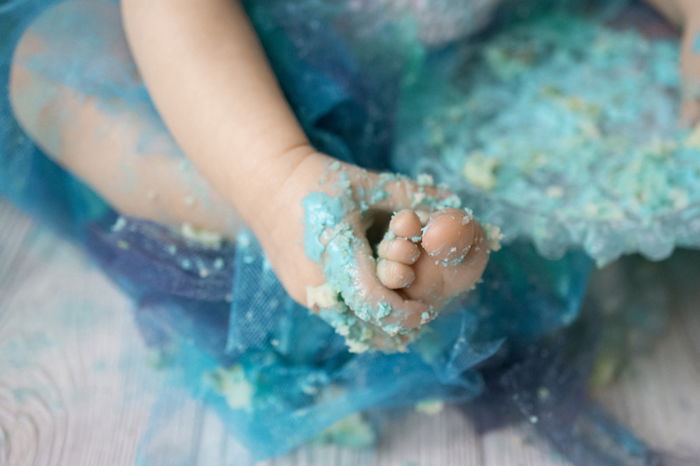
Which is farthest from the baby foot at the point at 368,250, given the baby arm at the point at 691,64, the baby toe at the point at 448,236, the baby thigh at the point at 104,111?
the baby arm at the point at 691,64

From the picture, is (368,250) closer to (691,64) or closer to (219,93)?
(219,93)

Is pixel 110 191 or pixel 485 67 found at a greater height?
pixel 110 191

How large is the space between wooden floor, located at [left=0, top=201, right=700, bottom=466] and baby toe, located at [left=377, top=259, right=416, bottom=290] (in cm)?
25

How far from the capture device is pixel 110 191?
2.44 ft

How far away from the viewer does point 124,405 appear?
707mm

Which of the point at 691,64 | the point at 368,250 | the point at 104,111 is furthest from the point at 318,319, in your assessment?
the point at 691,64

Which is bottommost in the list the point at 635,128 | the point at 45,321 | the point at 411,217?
the point at 635,128

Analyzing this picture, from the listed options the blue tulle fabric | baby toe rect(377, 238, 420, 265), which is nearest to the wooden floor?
the blue tulle fabric

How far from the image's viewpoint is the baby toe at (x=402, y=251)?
0.51 m

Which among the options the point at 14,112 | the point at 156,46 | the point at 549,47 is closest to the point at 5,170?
the point at 14,112

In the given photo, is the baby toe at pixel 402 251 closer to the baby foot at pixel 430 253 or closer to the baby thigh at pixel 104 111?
the baby foot at pixel 430 253

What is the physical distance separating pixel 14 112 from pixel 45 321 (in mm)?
218

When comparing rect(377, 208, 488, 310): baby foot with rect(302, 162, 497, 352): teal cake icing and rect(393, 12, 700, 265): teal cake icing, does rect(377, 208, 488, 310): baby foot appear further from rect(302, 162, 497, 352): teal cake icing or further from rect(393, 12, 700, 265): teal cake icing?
rect(393, 12, 700, 265): teal cake icing

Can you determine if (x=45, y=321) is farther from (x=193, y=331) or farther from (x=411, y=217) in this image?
(x=411, y=217)
